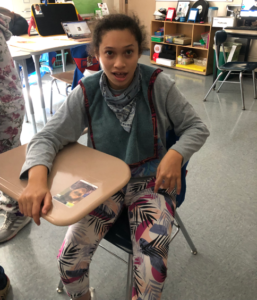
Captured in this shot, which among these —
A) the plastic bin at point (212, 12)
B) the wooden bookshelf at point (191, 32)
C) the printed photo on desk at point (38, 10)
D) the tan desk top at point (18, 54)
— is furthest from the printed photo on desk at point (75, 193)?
the plastic bin at point (212, 12)

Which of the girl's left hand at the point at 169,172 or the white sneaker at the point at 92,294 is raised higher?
the girl's left hand at the point at 169,172

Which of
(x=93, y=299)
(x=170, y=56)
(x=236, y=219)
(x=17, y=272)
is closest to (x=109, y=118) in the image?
(x=93, y=299)

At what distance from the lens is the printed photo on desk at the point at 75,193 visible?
2.04 feet

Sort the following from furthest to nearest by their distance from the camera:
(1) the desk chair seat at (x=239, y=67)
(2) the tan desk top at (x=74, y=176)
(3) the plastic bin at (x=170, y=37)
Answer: (3) the plastic bin at (x=170, y=37) < (1) the desk chair seat at (x=239, y=67) < (2) the tan desk top at (x=74, y=176)

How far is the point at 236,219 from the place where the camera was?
4.98 ft

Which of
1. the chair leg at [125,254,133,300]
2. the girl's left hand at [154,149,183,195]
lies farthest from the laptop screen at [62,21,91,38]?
the chair leg at [125,254,133,300]

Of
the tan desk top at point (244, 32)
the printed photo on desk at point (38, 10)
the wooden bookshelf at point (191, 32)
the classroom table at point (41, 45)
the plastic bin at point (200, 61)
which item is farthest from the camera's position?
the plastic bin at point (200, 61)

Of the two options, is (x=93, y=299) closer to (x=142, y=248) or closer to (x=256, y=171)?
(x=142, y=248)

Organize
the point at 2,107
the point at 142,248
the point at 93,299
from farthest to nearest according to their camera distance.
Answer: the point at 2,107 < the point at 93,299 < the point at 142,248

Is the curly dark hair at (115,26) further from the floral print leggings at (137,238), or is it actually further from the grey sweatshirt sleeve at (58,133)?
the floral print leggings at (137,238)

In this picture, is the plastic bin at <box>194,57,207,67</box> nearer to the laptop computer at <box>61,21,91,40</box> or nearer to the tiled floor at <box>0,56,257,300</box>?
the laptop computer at <box>61,21,91,40</box>

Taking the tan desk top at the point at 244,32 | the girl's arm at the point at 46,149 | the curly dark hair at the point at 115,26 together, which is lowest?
the girl's arm at the point at 46,149

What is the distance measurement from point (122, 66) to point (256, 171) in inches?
59.9

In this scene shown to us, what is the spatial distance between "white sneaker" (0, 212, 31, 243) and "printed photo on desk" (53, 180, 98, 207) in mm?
946
